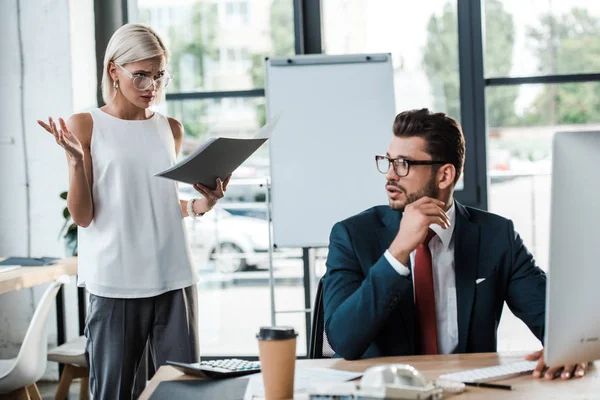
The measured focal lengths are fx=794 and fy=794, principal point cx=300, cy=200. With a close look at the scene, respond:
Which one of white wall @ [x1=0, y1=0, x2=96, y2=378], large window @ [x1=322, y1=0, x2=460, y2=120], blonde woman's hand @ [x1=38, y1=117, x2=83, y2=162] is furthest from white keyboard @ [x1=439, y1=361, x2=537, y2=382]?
white wall @ [x1=0, y1=0, x2=96, y2=378]

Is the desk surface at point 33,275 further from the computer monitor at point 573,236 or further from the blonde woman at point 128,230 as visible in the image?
the computer monitor at point 573,236

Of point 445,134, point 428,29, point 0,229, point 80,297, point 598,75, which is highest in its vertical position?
point 428,29

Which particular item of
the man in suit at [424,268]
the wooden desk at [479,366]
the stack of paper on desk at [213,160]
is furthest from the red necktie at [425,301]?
the stack of paper on desk at [213,160]

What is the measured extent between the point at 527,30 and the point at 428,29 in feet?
1.66

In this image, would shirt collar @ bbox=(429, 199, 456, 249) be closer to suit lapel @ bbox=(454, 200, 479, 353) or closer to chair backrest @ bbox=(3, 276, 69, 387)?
suit lapel @ bbox=(454, 200, 479, 353)

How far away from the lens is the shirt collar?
1.91m

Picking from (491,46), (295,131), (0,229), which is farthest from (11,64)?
(491,46)

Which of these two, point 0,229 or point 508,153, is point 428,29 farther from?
point 0,229

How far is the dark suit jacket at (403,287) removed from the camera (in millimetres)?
1693

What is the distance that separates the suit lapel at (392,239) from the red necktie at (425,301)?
19 mm

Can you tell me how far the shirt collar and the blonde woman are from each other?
2.71 feet

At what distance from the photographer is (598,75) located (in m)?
4.10

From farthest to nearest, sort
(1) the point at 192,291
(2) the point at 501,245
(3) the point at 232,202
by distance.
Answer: (3) the point at 232,202 < (1) the point at 192,291 < (2) the point at 501,245

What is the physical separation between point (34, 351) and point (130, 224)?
2.78 ft
